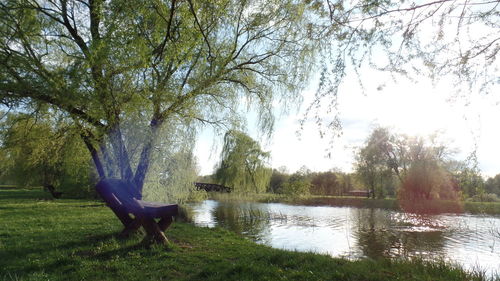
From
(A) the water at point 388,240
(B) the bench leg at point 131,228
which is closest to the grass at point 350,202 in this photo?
(A) the water at point 388,240

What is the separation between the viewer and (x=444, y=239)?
13.2 metres

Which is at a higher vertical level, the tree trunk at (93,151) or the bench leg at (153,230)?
the tree trunk at (93,151)

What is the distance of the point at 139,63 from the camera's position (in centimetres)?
633

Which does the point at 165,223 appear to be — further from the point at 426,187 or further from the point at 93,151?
the point at 426,187

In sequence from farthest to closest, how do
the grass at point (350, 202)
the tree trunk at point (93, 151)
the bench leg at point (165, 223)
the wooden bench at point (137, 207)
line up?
the grass at point (350, 202) < the tree trunk at point (93, 151) < the bench leg at point (165, 223) < the wooden bench at point (137, 207)

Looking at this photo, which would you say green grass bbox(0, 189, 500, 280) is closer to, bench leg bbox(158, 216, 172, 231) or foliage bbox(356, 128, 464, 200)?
bench leg bbox(158, 216, 172, 231)

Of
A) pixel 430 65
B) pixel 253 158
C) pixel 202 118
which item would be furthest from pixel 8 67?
pixel 253 158

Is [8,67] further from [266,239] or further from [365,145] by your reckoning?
[365,145]

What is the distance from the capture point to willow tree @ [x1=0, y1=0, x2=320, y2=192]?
5.61 metres

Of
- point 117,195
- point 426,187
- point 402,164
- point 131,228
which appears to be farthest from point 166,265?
point 402,164

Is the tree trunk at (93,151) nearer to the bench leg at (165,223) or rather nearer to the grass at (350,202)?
the bench leg at (165,223)

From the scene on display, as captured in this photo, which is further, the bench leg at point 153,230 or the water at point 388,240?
the water at point 388,240

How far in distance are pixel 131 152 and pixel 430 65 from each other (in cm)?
723

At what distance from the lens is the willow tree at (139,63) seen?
5613mm
